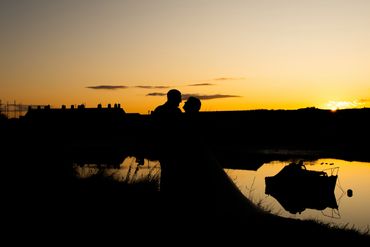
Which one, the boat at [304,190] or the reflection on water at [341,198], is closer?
the reflection on water at [341,198]

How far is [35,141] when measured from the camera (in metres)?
15.3

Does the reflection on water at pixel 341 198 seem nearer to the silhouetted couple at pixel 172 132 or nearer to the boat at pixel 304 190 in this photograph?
the boat at pixel 304 190

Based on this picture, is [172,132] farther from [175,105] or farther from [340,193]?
[340,193]

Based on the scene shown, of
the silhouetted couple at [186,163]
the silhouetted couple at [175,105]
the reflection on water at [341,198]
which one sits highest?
the silhouetted couple at [175,105]

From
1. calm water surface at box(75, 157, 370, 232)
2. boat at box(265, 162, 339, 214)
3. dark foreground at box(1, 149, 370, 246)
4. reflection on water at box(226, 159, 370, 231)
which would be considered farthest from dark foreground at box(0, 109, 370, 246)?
boat at box(265, 162, 339, 214)

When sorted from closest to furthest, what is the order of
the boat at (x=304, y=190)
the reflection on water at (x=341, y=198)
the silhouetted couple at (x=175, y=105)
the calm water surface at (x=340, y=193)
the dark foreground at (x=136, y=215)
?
the silhouetted couple at (x=175, y=105)
the dark foreground at (x=136, y=215)
the calm water surface at (x=340, y=193)
the reflection on water at (x=341, y=198)
the boat at (x=304, y=190)

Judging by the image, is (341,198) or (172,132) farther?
(341,198)

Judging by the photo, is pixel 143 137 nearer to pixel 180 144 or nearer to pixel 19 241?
pixel 180 144

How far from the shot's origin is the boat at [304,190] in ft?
107

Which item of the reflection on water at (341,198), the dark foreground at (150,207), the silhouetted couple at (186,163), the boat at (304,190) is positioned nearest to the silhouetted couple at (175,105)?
the silhouetted couple at (186,163)

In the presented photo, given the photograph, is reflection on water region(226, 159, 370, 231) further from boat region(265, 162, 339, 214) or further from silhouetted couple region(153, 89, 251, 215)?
silhouetted couple region(153, 89, 251, 215)

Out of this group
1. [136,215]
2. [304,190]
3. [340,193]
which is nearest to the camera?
[136,215]

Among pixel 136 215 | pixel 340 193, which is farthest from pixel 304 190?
pixel 136 215

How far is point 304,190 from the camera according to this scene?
3266 cm
